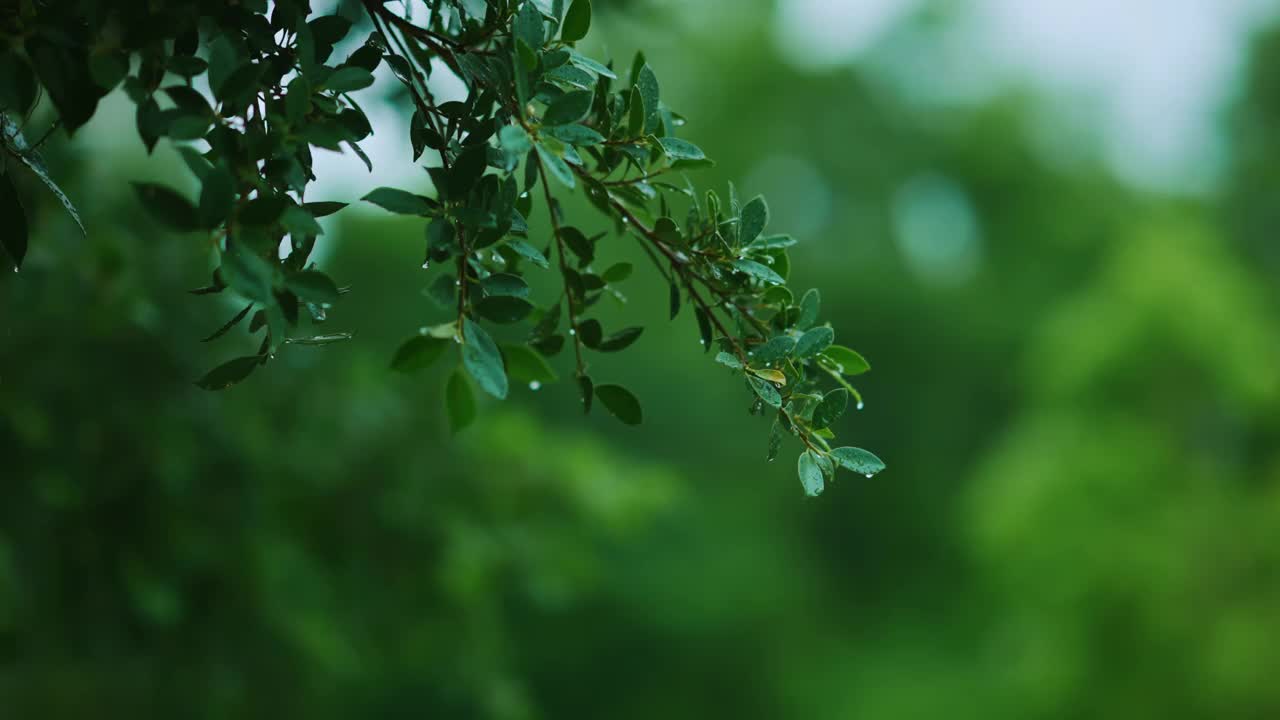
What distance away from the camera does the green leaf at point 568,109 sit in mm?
1033

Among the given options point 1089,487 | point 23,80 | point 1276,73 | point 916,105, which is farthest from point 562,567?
point 916,105

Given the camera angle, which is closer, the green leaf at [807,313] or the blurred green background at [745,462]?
the green leaf at [807,313]

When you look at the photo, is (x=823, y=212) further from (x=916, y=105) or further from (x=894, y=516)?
(x=894, y=516)

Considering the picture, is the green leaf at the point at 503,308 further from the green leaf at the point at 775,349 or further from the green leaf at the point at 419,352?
the green leaf at the point at 775,349

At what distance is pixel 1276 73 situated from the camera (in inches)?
476

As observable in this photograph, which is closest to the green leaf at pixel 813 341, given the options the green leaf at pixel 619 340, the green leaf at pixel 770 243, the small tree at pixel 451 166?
the small tree at pixel 451 166

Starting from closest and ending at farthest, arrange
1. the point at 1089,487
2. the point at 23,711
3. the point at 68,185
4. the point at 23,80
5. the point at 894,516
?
1. the point at 23,80
2. the point at 68,185
3. the point at 23,711
4. the point at 1089,487
5. the point at 894,516

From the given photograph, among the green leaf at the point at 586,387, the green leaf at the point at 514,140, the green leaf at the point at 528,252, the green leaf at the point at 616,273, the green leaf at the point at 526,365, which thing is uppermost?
the green leaf at the point at 514,140

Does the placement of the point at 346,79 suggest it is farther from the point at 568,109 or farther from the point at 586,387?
the point at 586,387

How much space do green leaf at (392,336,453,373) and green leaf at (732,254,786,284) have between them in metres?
0.32

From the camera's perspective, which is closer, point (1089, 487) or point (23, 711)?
point (23, 711)

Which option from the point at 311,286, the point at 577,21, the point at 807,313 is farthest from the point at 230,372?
the point at 807,313

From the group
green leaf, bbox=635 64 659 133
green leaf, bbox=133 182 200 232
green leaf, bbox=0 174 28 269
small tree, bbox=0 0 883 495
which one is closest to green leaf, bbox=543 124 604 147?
small tree, bbox=0 0 883 495

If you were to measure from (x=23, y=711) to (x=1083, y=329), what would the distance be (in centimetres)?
861
